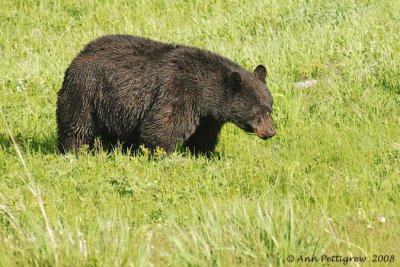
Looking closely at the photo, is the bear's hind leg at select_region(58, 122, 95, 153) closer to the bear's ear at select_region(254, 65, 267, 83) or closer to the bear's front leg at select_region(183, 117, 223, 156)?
the bear's front leg at select_region(183, 117, 223, 156)

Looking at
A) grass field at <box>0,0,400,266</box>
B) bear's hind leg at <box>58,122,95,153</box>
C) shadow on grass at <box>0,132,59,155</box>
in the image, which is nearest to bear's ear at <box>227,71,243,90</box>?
grass field at <box>0,0,400,266</box>

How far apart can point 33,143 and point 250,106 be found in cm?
246

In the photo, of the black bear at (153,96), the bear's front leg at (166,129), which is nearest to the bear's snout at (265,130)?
the black bear at (153,96)

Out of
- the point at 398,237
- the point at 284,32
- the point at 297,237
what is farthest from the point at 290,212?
the point at 284,32

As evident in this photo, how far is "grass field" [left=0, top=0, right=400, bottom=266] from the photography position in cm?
515

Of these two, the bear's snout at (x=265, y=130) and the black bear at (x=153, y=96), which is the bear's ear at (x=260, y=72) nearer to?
the black bear at (x=153, y=96)

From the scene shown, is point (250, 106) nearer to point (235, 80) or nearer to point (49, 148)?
point (235, 80)

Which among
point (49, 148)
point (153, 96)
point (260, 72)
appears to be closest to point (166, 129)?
point (153, 96)

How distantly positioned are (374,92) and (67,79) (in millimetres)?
3657

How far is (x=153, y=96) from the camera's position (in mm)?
8664

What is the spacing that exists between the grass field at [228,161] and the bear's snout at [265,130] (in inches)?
7.7

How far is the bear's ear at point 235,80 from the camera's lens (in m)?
8.60

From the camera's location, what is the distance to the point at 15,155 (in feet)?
28.2

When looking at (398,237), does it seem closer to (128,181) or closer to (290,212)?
(290,212)
